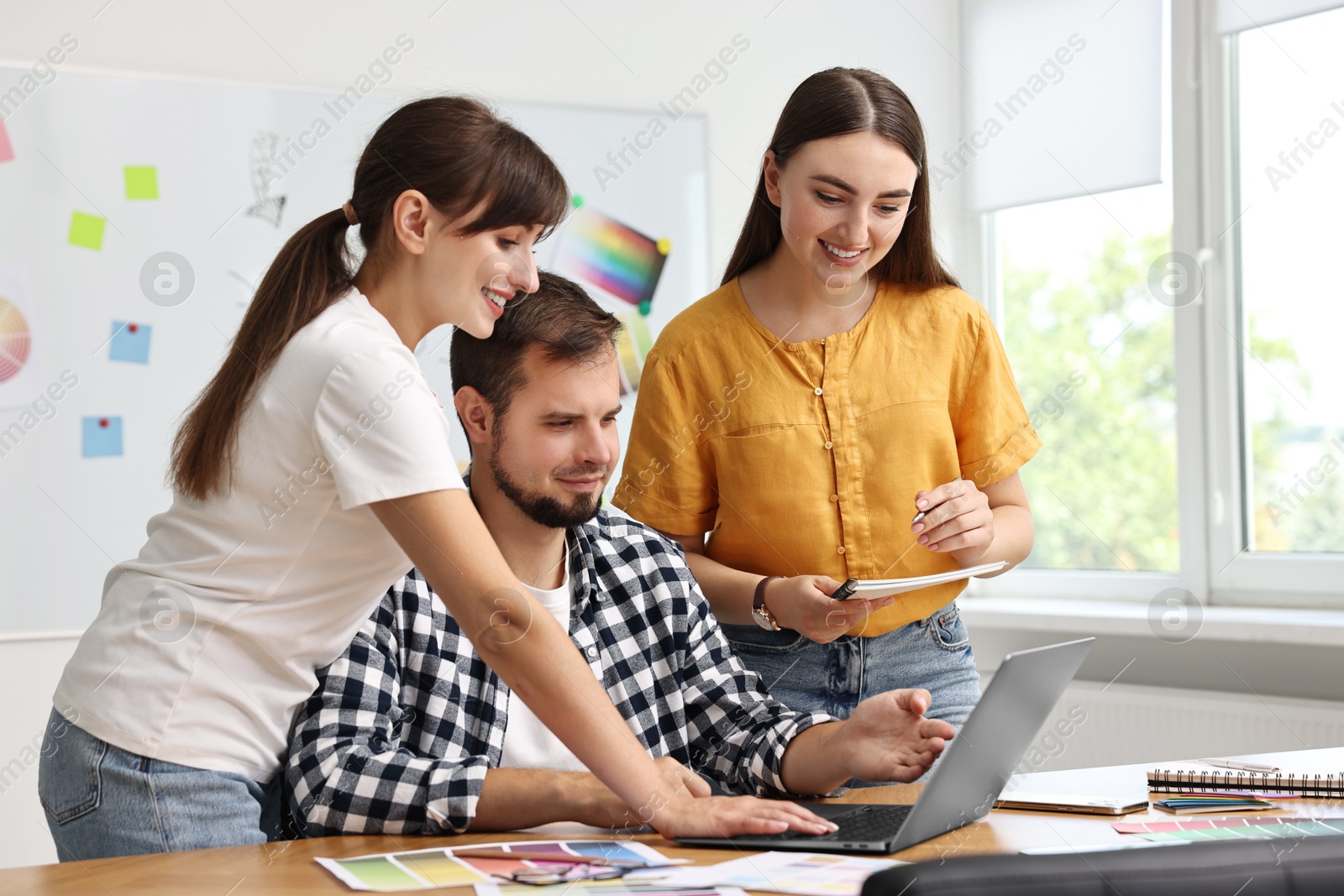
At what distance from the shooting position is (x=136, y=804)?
46.7 inches

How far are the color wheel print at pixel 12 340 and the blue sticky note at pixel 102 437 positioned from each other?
7.0 inches

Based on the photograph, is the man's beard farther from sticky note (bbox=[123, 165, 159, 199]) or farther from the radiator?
the radiator

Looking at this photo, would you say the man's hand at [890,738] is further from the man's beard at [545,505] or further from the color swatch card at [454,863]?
the man's beard at [545,505]

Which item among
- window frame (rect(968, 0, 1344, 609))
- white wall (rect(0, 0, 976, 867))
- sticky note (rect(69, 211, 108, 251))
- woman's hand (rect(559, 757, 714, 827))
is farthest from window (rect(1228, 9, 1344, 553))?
sticky note (rect(69, 211, 108, 251))

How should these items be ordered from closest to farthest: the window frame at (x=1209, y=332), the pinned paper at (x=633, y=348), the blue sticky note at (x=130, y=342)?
the blue sticky note at (x=130, y=342)
the window frame at (x=1209, y=332)
the pinned paper at (x=633, y=348)

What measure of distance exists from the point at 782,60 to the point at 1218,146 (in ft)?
3.99

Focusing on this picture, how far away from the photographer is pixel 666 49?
3383 mm

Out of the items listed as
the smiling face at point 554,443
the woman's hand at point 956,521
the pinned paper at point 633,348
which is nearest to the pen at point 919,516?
the woman's hand at point 956,521

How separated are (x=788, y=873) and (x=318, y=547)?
0.55 metres

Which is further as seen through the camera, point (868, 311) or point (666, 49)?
point (666, 49)

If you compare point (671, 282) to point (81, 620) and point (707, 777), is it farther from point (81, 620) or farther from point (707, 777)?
point (707, 777)

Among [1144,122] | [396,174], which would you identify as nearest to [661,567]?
[396,174]

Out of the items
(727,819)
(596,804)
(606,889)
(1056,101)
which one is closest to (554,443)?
(596,804)

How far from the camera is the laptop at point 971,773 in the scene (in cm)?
106
